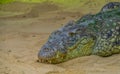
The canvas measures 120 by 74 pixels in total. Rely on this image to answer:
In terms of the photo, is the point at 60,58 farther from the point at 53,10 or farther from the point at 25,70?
the point at 53,10

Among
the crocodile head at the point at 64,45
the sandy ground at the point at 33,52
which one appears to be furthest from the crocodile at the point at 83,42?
the sandy ground at the point at 33,52

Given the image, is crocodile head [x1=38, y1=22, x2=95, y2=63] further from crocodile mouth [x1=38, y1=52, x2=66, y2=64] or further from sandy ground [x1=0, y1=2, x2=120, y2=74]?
sandy ground [x1=0, y1=2, x2=120, y2=74]

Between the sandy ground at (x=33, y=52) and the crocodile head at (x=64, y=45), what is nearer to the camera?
the sandy ground at (x=33, y=52)

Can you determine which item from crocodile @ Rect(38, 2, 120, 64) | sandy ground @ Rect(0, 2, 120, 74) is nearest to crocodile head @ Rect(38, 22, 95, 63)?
crocodile @ Rect(38, 2, 120, 64)

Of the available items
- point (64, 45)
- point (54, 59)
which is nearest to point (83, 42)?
point (64, 45)

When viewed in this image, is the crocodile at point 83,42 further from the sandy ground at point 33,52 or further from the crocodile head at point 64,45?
the sandy ground at point 33,52

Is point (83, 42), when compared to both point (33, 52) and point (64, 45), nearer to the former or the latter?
point (64, 45)

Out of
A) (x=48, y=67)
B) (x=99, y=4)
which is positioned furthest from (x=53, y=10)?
(x=48, y=67)

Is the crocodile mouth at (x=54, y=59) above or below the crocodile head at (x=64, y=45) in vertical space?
below
